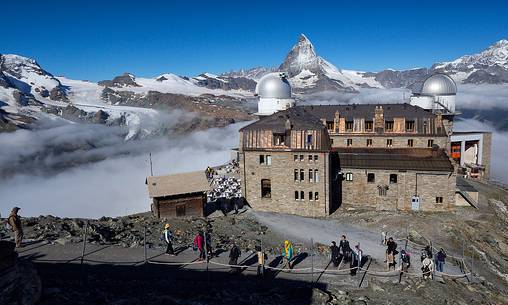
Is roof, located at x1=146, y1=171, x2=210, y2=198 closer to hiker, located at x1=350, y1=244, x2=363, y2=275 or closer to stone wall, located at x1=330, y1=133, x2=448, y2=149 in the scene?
hiker, located at x1=350, y1=244, x2=363, y2=275

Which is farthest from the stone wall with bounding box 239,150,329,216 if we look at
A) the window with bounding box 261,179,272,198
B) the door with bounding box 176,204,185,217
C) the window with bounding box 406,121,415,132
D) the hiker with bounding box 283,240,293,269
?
the hiker with bounding box 283,240,293,269

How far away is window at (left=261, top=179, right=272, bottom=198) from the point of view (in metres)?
44.0

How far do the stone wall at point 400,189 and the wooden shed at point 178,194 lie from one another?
1689 cm

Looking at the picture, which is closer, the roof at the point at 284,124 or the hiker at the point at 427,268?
the hiker at the point at 427,268

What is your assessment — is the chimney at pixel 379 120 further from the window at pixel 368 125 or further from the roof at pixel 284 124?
the roof at pixel 284 124

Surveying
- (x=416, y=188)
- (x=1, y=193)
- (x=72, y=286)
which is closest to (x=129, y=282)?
(x=72, y=286)

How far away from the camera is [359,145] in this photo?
52.3m

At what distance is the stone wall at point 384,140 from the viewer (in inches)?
1929

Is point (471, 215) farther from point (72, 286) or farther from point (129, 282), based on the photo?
point (72, 286)

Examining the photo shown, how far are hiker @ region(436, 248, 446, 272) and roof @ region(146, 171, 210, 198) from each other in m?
19.4

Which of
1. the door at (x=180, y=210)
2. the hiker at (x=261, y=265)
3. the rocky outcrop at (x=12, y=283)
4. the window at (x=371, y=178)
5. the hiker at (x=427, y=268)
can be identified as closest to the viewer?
the rocky outcrop at (x=12, y=283)

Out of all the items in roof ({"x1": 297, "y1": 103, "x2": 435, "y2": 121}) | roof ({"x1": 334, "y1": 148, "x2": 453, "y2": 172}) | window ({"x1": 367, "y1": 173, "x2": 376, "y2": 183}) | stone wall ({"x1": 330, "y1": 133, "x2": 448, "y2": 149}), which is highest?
roof ({"x1": 297, "y1": 103, "x2": 435, "y2": 121})

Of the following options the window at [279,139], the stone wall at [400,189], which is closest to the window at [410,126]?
the stone wall at [400,189]

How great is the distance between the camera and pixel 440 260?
80.6 ft
